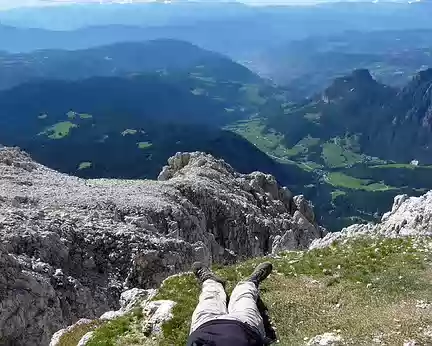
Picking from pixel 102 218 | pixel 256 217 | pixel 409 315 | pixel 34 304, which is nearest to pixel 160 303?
pixel 409 315

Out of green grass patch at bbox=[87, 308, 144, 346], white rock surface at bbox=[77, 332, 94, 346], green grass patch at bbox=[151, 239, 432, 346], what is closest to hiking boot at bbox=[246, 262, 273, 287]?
green grass patch at bbox=[151, 239, 432, 346]

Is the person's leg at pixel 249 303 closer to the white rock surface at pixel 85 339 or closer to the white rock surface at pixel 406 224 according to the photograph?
the white rock surface at pixel 85 339

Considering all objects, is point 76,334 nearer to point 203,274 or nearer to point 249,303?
point 203,274

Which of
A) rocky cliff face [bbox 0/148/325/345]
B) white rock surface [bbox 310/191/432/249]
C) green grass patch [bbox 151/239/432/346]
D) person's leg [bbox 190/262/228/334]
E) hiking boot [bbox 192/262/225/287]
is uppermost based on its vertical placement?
person's leg [bbox 190/262/228/334]

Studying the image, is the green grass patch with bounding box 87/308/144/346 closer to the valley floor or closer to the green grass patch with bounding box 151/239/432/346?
the valley floor

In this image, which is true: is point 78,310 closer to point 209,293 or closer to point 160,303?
point 160,303
